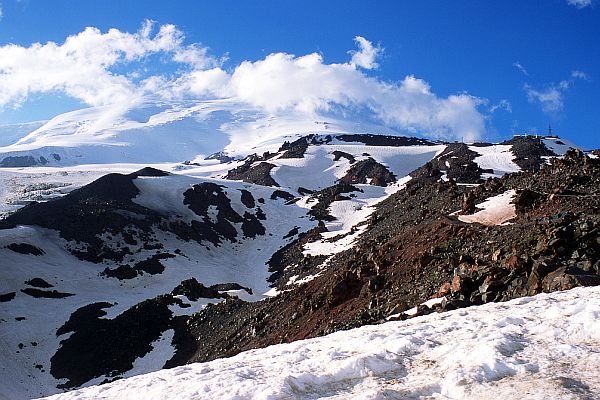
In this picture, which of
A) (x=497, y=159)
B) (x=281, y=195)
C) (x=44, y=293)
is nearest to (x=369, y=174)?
(x=497, y=159)

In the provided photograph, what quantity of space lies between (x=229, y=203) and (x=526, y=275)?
77043 mm

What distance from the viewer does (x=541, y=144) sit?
117m

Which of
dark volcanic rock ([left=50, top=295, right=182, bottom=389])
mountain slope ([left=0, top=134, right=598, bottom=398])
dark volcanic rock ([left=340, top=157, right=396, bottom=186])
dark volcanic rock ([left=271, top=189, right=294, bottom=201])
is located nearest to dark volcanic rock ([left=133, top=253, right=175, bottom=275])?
mountain slope ([left=0, top=134, right=598, bottom=398])

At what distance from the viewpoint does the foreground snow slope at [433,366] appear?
28.0ft

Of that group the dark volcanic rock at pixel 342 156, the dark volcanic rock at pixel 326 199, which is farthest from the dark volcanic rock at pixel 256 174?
the dark volcanic rock at pixel 326 199

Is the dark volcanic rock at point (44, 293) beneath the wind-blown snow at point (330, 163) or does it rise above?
beneath

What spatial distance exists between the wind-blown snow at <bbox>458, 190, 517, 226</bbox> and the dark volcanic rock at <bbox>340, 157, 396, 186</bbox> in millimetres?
83616

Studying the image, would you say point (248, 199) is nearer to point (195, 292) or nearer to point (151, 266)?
point (151, 266)

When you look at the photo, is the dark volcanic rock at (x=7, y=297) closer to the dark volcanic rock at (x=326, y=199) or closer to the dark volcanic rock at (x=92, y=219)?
the dark volcanic rock at (x=92, y=219)

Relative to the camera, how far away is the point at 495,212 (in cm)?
3012

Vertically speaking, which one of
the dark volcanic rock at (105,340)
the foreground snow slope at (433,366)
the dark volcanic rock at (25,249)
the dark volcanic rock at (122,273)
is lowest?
the dark volcanic rock at (105,340)

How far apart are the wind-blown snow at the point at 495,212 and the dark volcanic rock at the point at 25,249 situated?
4741 cm

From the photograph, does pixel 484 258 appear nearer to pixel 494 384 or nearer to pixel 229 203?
pixel 494 384

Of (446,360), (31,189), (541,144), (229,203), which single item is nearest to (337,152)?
(541,144)
